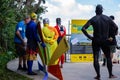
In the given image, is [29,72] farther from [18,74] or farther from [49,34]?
[49,34]

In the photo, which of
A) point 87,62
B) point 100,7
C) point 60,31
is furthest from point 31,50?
point 87,62

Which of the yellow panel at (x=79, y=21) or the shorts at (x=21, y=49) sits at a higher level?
the yellow panel at (x=79, y=21)

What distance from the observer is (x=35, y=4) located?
2898 cm

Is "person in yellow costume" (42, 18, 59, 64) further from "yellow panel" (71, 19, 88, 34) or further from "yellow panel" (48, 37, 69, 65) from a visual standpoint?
"yellow panel" (71, 19, 88, 34)

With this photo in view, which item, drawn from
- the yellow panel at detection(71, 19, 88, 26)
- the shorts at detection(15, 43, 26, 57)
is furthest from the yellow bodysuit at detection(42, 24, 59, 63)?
the yellow panel at detection(71, 19, 88, 26)

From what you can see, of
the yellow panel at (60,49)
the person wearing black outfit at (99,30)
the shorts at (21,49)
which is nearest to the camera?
the yellow panel at (60,49)

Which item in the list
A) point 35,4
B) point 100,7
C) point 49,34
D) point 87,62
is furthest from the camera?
point 35,4

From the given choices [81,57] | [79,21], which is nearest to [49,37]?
[79,21]

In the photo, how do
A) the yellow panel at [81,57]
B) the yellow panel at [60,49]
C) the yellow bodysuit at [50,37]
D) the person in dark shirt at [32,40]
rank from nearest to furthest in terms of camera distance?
the yellow panel at [60,49] < the person in dark shirt at [32,40] < the yellow bodysuit at [50,37] < the yellow panel at [81,57]

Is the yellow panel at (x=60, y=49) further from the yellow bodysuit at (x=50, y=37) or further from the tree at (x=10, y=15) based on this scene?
the tree at (x=10, y=15)

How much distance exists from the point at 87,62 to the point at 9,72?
6979mm

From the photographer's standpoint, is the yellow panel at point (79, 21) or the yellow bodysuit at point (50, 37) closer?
the yellow bodysuit at point (50, 37)

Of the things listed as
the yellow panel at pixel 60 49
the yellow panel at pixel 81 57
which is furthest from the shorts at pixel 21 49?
the yellow panel at pixel 81 57

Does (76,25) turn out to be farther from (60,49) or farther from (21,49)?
(60,49)
